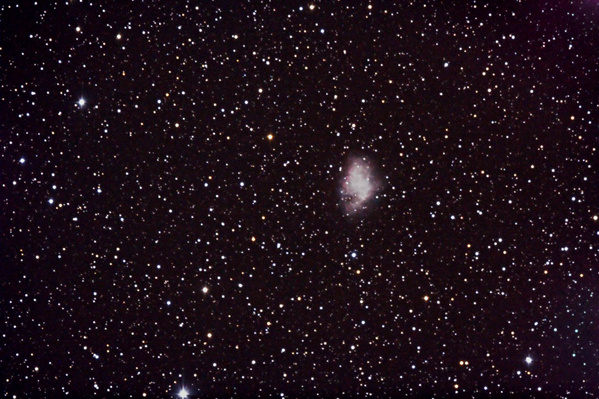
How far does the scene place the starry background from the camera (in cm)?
49

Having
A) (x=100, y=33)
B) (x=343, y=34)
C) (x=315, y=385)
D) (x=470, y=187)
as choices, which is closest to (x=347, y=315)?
(x=315, y=385)

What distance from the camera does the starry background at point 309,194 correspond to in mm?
489

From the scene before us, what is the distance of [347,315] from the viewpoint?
50 centimetres

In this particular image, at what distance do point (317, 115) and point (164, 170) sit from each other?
0.59 feet

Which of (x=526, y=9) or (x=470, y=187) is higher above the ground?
(x=526, y=9)

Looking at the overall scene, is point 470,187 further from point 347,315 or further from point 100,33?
point 100,33

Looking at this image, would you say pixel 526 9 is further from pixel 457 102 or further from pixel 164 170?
pixel 164 170

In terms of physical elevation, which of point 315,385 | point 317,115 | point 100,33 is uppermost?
point 100,33

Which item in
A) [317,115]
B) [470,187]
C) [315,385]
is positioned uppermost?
[317,115]

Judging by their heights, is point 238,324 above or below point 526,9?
below

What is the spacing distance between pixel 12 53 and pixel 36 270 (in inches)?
9.7

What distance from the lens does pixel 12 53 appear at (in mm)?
502

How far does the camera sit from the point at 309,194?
49cm

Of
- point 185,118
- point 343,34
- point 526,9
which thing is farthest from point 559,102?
point 185,118
